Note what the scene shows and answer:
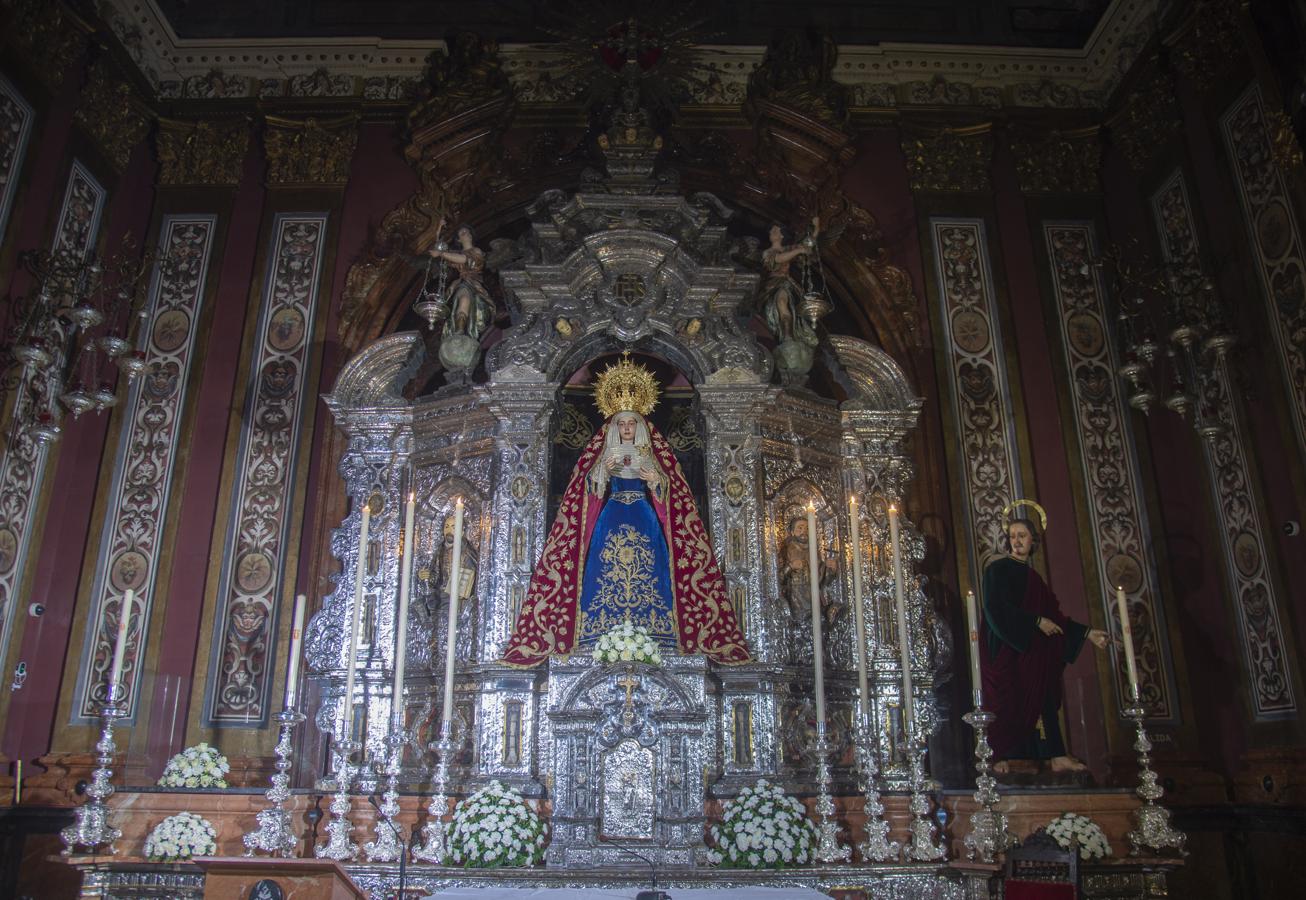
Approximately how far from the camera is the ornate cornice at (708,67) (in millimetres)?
11805

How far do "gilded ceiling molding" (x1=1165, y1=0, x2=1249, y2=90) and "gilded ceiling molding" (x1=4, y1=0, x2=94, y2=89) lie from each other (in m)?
10.3

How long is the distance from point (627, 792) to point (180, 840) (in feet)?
10.2

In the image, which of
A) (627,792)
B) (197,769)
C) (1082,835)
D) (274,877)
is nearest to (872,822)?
(1082,835)

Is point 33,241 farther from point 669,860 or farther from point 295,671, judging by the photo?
point 669,860

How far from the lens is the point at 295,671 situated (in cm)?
739

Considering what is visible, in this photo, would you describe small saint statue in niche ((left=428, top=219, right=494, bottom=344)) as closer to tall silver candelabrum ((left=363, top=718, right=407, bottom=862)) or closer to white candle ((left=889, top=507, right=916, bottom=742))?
tall silver candelabrum ((left=363, top=718, right=407, bottom=862))

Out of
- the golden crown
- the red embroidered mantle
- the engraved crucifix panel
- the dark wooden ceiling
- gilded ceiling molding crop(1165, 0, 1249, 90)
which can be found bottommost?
the engraved crucifix panel

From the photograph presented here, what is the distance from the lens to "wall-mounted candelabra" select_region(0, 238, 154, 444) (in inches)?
349

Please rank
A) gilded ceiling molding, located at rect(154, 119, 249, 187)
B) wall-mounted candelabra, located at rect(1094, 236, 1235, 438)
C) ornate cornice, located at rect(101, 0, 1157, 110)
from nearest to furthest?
wall-mounted candelabra, located at rect(1094, 236, 1235, 438) → gilded ceiling molding, located at rect(154, 119, 249, 187) → ornate cornice, located at rect(101, 0, 1157, 110)

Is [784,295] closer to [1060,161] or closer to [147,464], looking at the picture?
[1060,161]

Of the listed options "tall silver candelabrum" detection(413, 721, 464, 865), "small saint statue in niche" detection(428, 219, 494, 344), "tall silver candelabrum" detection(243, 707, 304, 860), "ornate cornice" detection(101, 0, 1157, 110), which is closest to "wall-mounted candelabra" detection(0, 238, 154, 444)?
"small saint statue in niche" detection(428, 219, 494, 344)

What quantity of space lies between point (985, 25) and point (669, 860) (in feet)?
32.7

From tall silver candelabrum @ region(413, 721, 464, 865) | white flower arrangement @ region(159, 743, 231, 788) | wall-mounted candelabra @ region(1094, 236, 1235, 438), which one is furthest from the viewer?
wall-mounted candelabra @ region(1094, 236, 1235, 438)

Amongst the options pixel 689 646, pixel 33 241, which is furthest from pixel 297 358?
pixel 689 646
